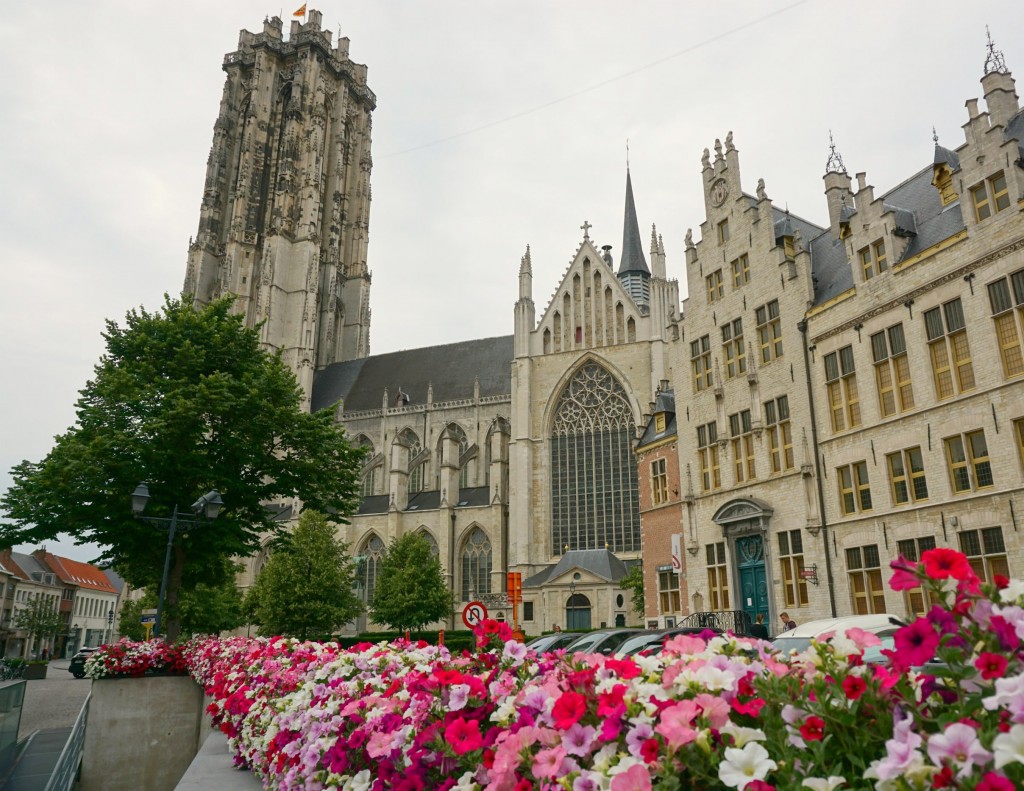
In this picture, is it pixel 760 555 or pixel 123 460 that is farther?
pixel 760 555

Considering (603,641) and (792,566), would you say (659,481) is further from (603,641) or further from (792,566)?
(603,641)

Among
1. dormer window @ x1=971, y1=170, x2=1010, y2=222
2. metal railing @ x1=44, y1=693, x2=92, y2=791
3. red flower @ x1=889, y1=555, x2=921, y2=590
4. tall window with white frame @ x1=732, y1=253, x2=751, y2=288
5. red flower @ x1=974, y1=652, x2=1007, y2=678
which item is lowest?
metal railing @ x1=44, y1=693, x2=92, y2=791

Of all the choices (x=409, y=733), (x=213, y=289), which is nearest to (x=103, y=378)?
(x=409, y=733)

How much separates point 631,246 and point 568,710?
198ft

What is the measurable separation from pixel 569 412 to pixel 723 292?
21972 millimetres

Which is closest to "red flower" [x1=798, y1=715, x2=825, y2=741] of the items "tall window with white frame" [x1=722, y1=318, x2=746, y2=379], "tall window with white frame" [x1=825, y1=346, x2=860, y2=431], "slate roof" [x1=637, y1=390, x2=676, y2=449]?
"tall window with white frame" [x1=825, y1=346, x2=860, y2=431]

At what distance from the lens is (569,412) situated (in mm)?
44031

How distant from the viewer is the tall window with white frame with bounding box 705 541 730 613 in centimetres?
2122

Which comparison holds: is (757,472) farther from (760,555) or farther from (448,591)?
(448,591)

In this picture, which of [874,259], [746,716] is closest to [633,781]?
[746,716]

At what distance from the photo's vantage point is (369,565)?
49.0m

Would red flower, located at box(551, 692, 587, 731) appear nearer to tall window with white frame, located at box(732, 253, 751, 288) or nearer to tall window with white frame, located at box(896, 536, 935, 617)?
Result: tall window with white frame, located at box(896, 536, 935, 617)

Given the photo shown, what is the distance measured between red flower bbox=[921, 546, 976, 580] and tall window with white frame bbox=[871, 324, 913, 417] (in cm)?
1603

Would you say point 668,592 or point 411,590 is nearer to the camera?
point 668,592
